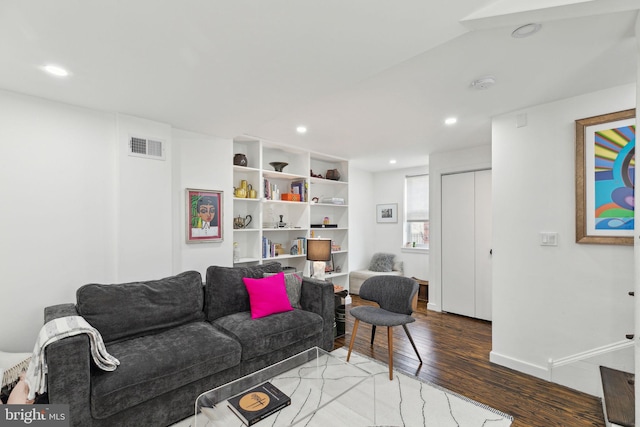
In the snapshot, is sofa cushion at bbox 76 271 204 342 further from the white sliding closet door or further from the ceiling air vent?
the white sliding closet door

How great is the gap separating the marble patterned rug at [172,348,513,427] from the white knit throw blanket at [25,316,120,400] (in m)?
0.64

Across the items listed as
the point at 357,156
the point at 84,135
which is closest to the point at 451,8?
the point at 84,135

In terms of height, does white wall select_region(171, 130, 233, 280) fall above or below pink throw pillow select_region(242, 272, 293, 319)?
above

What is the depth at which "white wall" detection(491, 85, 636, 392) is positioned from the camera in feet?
7.56

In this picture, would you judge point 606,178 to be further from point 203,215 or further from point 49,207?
point 49,207

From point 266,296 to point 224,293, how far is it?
39cm

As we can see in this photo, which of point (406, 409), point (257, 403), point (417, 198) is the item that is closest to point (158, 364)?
point (257, 403)

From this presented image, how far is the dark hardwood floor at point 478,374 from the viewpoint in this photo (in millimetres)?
2121

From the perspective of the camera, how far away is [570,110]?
98.2 inches

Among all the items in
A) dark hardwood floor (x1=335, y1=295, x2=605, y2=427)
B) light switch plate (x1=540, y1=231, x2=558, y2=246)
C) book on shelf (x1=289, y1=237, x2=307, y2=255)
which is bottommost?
dark hardwood floor (x1=335, y1=295, x2=605, y2=427)

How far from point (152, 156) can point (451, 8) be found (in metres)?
2.70

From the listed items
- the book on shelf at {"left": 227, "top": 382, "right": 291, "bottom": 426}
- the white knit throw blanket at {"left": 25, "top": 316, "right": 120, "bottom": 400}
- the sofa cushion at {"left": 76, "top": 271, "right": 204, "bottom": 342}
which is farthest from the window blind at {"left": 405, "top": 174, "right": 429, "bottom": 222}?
the white knit throw blanket at {"left": 25, "top": 316, "right": 120, "bottom": 400}

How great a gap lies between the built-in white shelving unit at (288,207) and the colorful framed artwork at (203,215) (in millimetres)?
341

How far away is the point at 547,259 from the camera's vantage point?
8.54 ft
